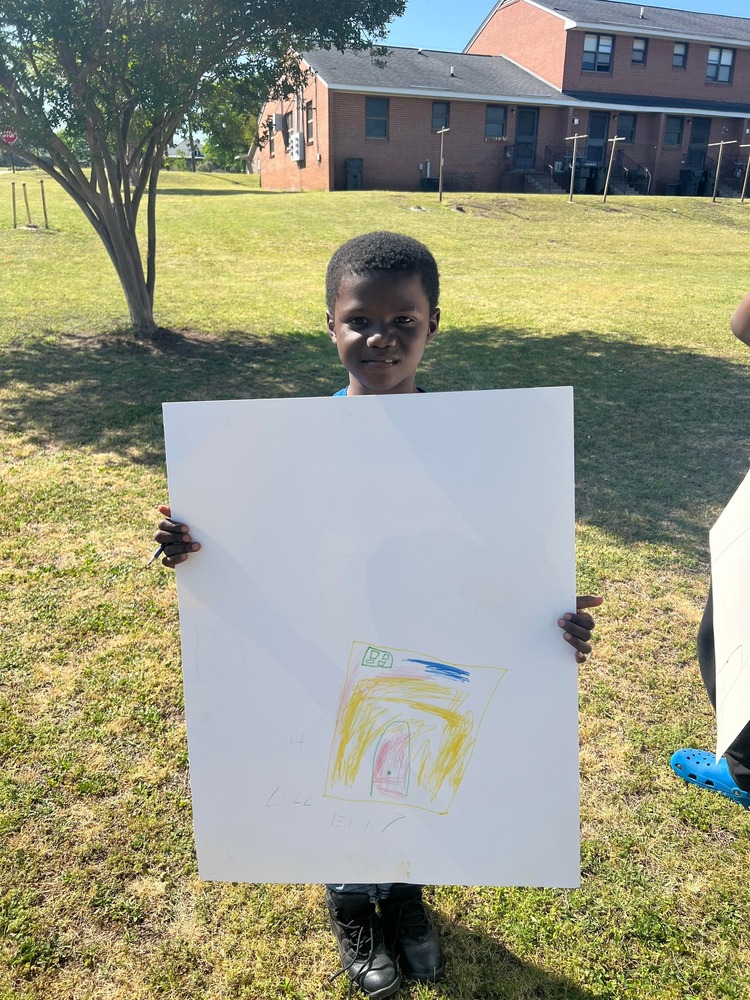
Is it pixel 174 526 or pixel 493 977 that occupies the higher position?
pixel 174 526

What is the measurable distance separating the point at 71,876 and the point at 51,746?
1.93ft

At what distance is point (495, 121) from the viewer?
27.3m

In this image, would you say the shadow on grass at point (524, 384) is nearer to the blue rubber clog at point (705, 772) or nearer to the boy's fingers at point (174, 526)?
the blue rubber clog at point (705, 772)

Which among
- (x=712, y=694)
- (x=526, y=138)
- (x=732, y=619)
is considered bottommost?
(x=712, y=694)

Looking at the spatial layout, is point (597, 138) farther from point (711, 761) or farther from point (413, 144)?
point (711, 761)

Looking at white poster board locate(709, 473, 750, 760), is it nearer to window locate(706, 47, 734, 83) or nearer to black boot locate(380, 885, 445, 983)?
black boot locate(380, 885, 445, 983)

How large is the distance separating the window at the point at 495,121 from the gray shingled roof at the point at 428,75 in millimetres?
479

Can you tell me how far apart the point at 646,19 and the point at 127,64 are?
3196 cm

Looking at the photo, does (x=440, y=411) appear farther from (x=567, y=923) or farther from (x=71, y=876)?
(x=71, y=876)

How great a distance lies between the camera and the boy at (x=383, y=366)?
5.86ft

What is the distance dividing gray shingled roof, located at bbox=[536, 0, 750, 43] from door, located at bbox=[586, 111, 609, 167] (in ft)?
11.7

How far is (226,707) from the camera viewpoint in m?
1.48

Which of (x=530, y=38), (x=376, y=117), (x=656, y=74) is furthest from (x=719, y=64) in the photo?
(x=376, y=117)

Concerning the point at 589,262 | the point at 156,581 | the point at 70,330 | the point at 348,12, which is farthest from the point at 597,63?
the point at 156,581
